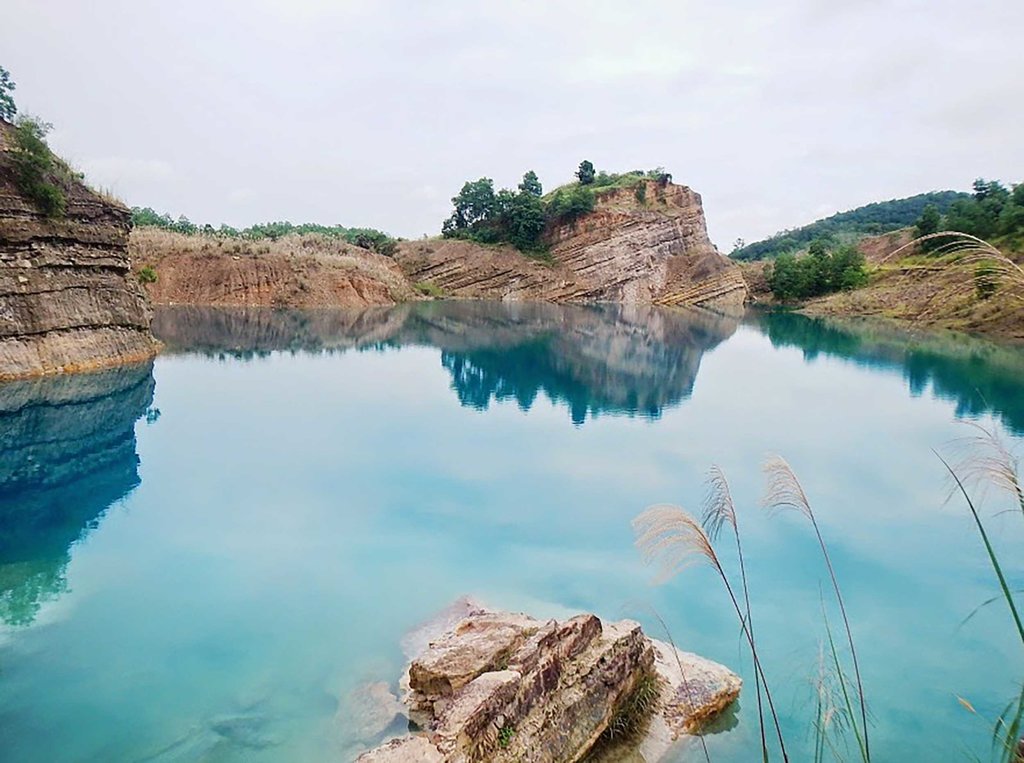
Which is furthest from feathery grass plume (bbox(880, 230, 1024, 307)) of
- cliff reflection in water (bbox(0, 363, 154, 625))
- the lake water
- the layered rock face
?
the layered rock face

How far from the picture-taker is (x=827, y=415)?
22.4m

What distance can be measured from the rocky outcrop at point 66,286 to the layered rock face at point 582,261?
139ft

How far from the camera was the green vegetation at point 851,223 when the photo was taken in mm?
115025

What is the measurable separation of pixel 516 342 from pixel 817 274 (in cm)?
4070

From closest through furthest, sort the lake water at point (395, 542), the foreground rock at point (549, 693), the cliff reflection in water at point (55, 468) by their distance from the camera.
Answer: the foreground rock at point (549, 693), the lake water at point (395, 542), the cliff reflection in water at point (55, 468)

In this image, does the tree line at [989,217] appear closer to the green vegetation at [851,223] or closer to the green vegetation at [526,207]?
the green vegetation at [526,207]

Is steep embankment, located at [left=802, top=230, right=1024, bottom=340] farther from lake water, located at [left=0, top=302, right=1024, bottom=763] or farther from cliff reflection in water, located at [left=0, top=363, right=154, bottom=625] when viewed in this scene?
cliff reflection in water, located at [left=0, top=363, right=154, bottom=625]

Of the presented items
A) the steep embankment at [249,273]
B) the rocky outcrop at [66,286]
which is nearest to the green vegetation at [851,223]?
the steep embankment at [249,273]

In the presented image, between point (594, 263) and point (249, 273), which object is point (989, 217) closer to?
point (594, 263)

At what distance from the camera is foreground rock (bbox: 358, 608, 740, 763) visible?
5199 mm

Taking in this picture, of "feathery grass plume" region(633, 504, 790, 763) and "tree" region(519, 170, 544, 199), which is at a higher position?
"tree" region(519, 170, 544, 199)

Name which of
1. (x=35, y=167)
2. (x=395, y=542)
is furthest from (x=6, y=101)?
(x=395, y=542)

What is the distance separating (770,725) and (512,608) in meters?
3.61

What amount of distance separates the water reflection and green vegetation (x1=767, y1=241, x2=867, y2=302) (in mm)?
10336
